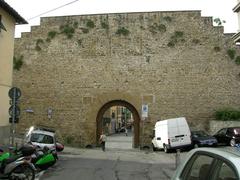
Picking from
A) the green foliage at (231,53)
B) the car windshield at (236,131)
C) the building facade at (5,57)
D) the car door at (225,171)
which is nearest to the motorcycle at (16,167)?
the car door at (225,171)

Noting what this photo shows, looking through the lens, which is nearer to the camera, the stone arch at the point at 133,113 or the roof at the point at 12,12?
the roof at the point at 12,12

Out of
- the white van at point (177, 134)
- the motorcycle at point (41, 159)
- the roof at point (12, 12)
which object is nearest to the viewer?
the motorcycle at point (41, 159)

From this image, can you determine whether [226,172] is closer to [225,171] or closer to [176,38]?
[225,171]

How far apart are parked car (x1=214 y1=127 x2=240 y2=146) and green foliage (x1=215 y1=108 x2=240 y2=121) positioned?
191cm

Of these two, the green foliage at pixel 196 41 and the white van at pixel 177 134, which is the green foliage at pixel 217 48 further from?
the white van at pixel 177 134

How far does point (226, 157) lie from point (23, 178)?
27.4 ft

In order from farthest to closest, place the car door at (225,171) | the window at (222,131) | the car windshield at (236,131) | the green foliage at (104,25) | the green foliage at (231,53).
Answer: the green foliage at (104,25) < the green foliage at (231,53) < the window at (222,131) < the car windshield at (236,131) < the car door at (225,171)

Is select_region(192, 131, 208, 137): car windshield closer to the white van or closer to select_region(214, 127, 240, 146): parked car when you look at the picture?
select_region(214, 127, 240, 146): parked car

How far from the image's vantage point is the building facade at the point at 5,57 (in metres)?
20.0

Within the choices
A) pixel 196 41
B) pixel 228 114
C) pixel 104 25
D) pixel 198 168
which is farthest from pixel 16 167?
pixel 196 41

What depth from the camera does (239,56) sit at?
29.8 meters

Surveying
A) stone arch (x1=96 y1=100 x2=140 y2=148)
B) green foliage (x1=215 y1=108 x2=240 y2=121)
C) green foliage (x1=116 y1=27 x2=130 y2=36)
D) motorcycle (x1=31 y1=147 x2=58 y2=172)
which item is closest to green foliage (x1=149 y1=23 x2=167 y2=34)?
green foliage (x1=116 y1=27 x2=130 y2=36)

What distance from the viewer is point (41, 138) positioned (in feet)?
65.8

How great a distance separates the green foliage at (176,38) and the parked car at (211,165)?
2610 centimetres
